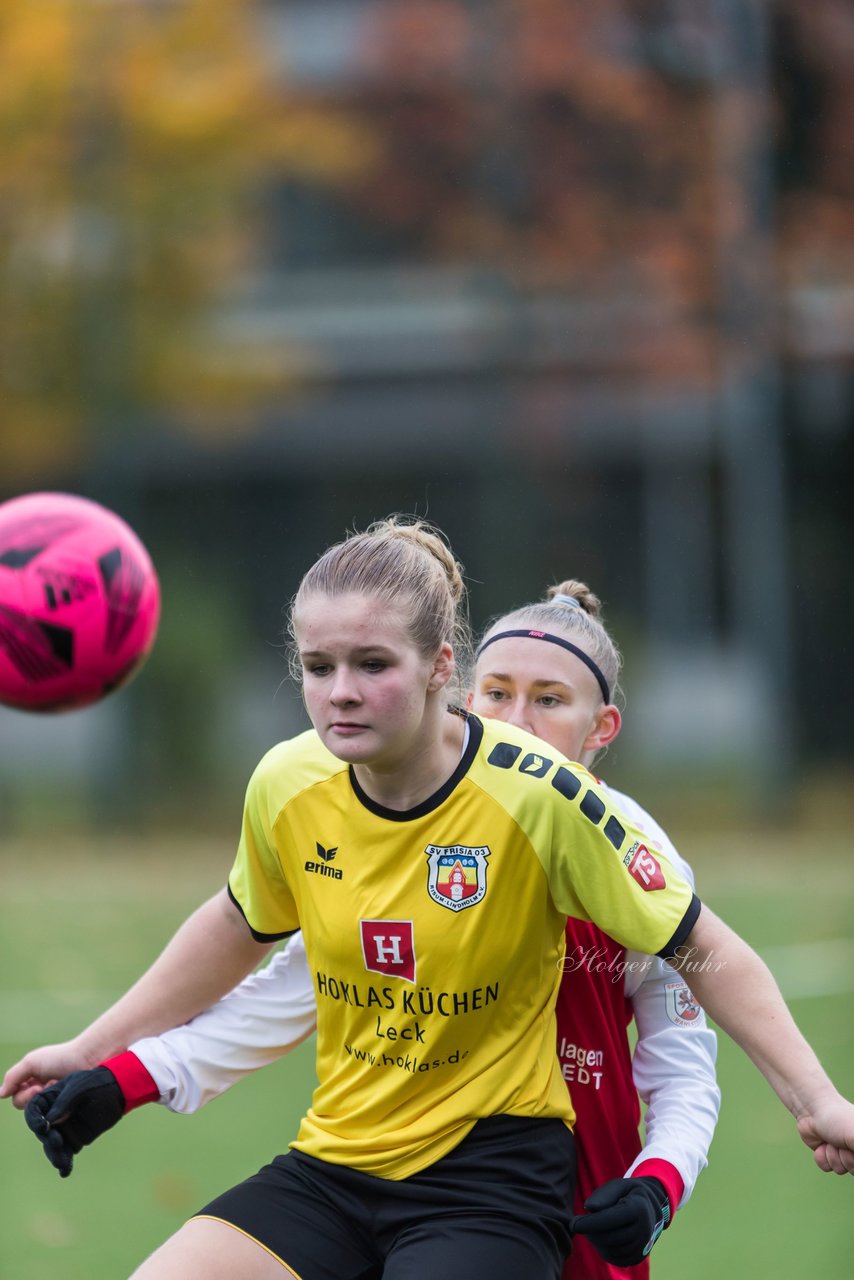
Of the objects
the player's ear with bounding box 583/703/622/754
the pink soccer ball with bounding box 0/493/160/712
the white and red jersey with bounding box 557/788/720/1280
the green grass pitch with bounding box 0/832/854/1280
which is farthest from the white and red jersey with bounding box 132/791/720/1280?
the green grass pitch with bounding box 0/832/854/1280

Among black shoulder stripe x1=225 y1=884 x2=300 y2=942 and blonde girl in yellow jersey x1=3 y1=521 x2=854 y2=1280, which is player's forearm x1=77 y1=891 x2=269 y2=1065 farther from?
blonde girl in yellow jersey x1=3 y1=521 x2=854 y2=1280

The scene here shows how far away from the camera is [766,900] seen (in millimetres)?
12391

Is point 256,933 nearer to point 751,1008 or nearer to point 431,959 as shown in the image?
point 431,959

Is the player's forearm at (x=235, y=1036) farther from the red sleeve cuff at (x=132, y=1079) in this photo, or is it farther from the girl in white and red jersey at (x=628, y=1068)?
the girl in white and red jersey at (x=628, y=1068)

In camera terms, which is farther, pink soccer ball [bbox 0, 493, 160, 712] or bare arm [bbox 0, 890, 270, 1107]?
pink soccer ball [bbox 0, 493, 160, 712]

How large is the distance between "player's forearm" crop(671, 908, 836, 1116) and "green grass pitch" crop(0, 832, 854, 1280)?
2.23m

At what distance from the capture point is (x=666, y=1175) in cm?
353

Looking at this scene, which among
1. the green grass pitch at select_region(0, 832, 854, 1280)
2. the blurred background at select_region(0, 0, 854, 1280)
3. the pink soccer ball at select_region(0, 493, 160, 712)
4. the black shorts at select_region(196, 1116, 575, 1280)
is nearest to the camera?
the black shorts at select_region(196, 1116, 575, 1280)

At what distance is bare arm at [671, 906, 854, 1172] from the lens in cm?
335

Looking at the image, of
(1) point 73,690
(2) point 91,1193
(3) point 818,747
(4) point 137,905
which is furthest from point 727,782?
(1) point 73,690

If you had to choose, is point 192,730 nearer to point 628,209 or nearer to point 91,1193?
point 628,209

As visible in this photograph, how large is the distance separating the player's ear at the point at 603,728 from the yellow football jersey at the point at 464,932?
629 mm

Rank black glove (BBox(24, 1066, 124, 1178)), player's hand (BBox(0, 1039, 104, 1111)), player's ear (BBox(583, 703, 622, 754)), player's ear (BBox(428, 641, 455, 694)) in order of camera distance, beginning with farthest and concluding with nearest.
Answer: player's ear (BBox(583, 703, 622, 754)) < player's hand (BBox(0, 1039, 104, 1111)) < black glove (BBox(24, 1066, 124, 1178)) < player's ear (BBox(428, 641, 455, 694))

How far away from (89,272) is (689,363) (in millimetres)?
6082
